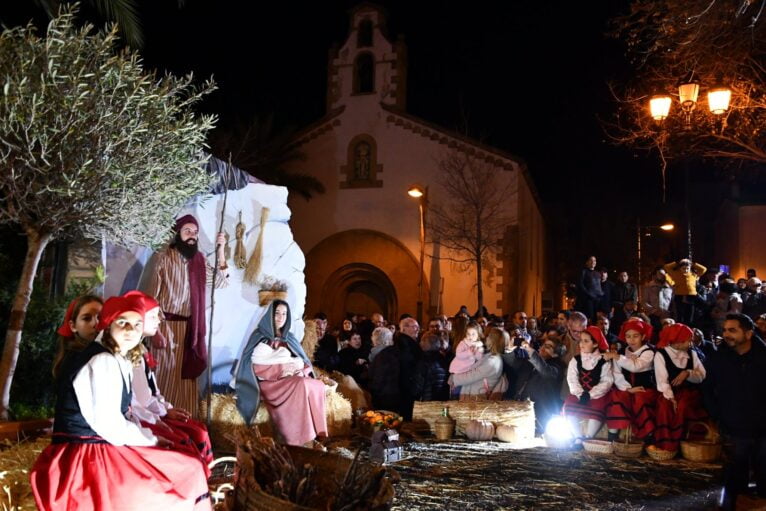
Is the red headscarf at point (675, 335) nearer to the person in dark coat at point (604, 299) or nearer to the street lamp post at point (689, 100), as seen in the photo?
the street lamp post at point (689, 100)

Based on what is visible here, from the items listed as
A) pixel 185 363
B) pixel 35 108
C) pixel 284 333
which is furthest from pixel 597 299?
pixel 35 108

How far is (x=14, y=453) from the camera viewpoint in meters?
4.79

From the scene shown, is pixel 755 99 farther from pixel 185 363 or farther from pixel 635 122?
pixel 185 363

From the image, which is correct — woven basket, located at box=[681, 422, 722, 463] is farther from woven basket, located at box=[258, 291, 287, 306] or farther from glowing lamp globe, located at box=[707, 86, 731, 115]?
woven basket, located at box=[258, 291, 287, 306]

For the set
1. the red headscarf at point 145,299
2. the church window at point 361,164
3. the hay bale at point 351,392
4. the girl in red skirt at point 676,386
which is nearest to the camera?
the red headscarf at point 145,299

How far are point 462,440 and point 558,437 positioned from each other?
1166 mm

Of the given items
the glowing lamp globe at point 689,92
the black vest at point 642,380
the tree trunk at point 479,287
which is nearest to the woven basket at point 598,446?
the black vest at point 642,380

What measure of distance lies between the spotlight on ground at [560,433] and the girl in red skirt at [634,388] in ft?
1.47

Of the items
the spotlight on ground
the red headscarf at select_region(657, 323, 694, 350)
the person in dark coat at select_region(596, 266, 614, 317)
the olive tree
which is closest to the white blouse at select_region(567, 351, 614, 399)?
the spotlight on ground

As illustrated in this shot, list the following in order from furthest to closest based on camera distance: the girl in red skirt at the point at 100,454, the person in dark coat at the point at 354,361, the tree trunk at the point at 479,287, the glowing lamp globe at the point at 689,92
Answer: the tree trunk at the point at 479,287 < the person in dark coat at the point at 354,361 < the glowing lamp globe at the point at 689,92 < the girl in red skirt at the point at 100,454

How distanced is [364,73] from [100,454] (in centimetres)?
2246

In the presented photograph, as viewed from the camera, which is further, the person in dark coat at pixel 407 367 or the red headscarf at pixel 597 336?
the person in dark coat at pixel 407 367

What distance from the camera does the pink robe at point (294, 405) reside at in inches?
302

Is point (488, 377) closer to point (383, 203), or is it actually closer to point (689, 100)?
point (689, 100)
